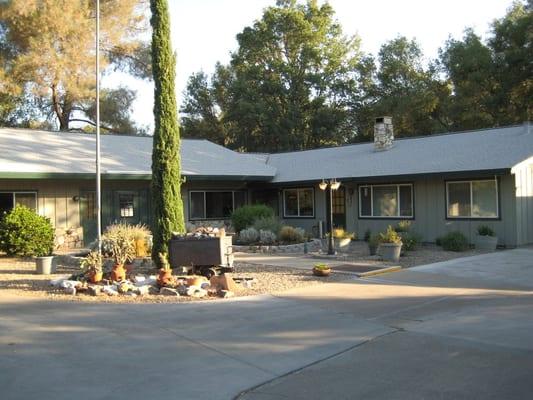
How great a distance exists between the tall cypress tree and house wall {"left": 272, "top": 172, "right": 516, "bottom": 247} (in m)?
9.77

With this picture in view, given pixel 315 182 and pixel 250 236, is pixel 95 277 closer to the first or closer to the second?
pixel 250 236

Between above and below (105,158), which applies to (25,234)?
below

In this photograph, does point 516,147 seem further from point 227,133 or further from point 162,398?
point 227,133

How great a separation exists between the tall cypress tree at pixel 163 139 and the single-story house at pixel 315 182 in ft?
22.5

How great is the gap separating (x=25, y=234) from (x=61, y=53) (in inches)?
672

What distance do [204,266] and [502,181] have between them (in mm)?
10310

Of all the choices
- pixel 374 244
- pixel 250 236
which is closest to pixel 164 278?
pixel 374 244

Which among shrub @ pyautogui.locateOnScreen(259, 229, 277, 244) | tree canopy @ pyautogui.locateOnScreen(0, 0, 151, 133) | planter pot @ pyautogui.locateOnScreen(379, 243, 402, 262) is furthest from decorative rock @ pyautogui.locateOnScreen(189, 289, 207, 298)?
tree canopy @ pyautogui.locateOnScreen(0, 0, 151, 133)

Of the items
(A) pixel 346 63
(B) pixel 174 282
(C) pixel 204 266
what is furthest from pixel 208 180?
(A) pixel 346 63

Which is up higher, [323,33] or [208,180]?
[323,33]

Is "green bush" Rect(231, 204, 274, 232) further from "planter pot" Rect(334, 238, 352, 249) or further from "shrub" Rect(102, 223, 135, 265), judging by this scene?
"shrub" Rect(102, 223, 135, 265)

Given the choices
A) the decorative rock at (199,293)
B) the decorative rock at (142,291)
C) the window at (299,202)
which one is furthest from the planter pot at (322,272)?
the window at (299,202)

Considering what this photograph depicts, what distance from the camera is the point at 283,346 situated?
738cm

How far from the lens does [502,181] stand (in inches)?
714
